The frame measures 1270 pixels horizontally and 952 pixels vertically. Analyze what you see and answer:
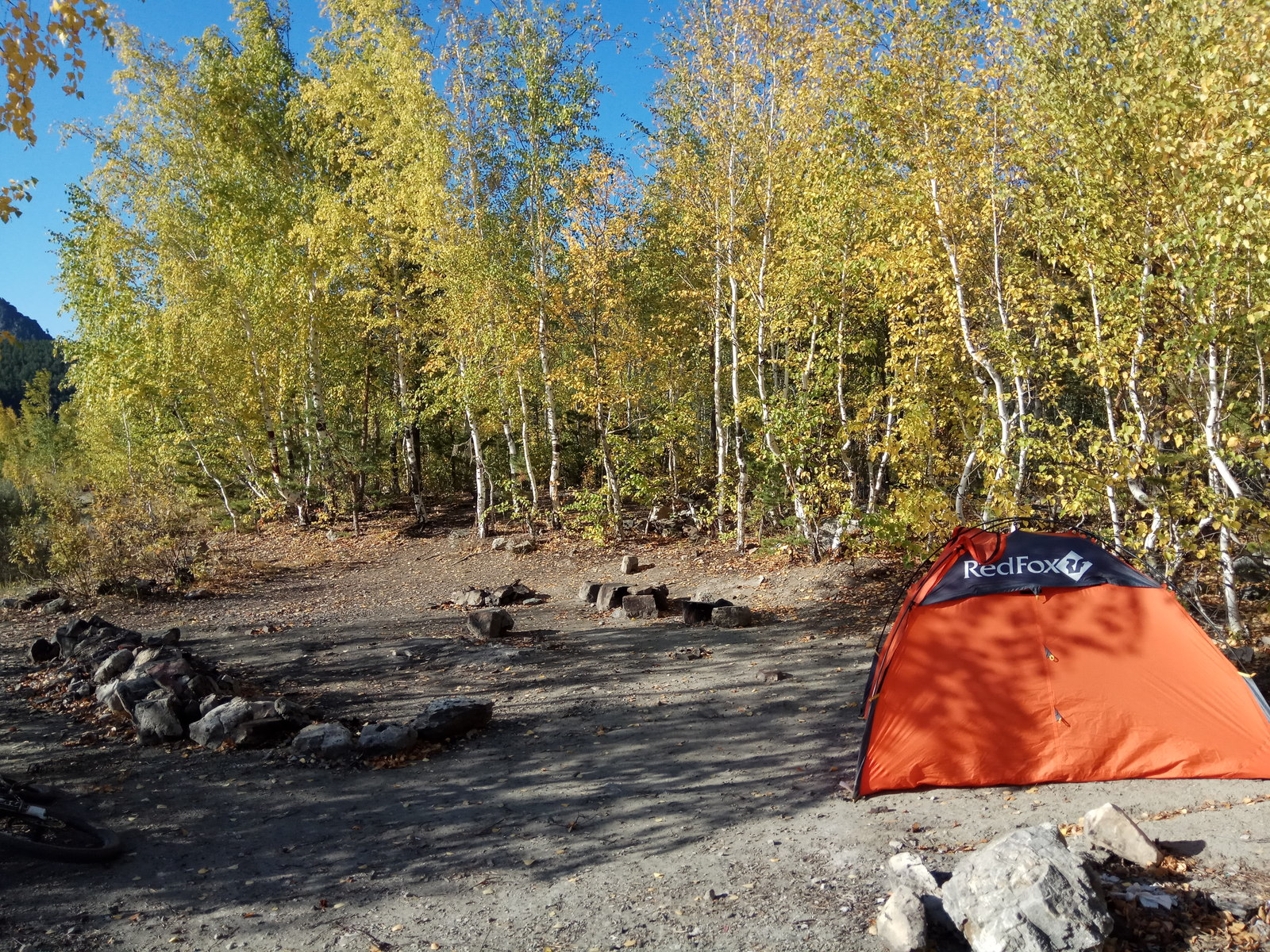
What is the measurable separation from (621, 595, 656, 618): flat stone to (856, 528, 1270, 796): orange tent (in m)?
5.60

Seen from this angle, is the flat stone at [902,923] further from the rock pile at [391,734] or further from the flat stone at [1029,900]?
the rock pile at [391,734]

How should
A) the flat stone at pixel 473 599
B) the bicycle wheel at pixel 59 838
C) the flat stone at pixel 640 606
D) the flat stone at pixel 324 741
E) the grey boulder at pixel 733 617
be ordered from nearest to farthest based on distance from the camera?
1. the bicycle wheel at pixel 59 838
2. the flat stone at pixel 324 741
3. the grey boulder at pixel 733 617
4. the flat stone at pixel 640 606
5. the flat stone at pixel 473 599

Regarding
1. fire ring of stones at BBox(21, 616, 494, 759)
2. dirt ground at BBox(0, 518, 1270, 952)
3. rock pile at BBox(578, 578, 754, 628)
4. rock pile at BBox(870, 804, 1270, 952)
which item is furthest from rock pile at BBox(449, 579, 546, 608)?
rock pile at BBox(870, 804, 1270, 952)

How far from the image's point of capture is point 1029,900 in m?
3.46

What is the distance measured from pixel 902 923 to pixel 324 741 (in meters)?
4.55

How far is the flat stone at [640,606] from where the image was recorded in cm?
1119

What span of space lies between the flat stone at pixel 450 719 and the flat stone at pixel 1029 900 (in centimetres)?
419

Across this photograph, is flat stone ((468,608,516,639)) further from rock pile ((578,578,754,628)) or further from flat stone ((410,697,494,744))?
flat stone ((410,697,494,744))

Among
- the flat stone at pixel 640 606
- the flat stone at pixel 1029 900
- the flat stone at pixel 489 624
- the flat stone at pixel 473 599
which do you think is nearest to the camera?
the flat stone at pixel 1029 900

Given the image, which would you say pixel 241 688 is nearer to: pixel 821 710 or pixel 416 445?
pixel 821 710

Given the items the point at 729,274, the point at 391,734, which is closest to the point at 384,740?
the point at 391,734

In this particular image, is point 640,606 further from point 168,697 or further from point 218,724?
point 168,697

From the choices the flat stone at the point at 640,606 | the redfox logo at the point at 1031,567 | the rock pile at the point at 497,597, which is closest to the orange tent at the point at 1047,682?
the redfox logo at the point at 1031,567

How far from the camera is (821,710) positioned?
7.08m
